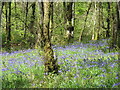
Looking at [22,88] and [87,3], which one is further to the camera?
[87,3]

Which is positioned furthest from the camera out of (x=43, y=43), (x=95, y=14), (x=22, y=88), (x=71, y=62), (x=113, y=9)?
(x=95, y=14)

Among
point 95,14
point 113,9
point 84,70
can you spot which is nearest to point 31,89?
point 84,70

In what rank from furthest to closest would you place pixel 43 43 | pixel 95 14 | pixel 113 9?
pixel 95 14
pixel 113 9
pixel 43 43

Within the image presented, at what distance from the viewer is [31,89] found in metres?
5.11

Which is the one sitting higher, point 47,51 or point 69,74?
point 47,51

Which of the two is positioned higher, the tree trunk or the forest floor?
the tree trunk

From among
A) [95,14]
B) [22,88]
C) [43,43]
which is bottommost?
[22,88]

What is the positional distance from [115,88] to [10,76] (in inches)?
123

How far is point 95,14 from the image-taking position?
45.8 ft

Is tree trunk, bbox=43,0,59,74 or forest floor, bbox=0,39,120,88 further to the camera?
tree trunk, bbox=43,0,59,74

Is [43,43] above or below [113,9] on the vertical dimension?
below

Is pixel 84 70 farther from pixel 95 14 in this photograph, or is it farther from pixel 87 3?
pixel 87 3

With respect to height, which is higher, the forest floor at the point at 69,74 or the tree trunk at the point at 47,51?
the tree trunk at the point at 47,51

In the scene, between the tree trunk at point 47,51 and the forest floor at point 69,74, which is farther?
the tree trunk at point 47,51
